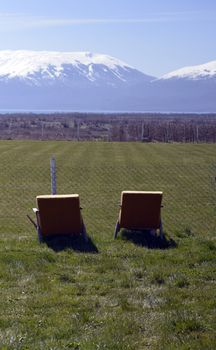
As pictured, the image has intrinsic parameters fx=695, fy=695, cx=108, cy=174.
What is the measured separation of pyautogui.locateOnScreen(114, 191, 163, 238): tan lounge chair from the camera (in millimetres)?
11362

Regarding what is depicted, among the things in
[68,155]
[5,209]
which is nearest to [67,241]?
[5,209]

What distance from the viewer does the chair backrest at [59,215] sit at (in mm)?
10969

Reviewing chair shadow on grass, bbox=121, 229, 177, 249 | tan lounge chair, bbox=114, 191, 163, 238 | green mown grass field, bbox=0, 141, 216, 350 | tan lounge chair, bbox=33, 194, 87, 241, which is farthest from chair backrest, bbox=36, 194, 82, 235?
chair shadow on grass, bbox=121, 229, 177, 249

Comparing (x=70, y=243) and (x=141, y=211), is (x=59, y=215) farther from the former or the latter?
(x=141, y=211)

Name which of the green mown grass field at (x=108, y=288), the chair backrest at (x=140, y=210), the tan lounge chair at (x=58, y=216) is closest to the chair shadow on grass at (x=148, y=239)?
the green mown grass field at (x=108, y=288)

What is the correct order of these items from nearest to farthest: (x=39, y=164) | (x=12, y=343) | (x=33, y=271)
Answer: (x=12, y=343) < (x=33, y=271) < (x=39, y=164)

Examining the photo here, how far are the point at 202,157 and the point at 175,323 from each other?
34.1 m

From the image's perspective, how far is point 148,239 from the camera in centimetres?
1124

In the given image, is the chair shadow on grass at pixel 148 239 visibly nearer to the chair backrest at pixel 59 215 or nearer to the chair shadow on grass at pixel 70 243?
the chair shadow on grass at pixel 70 243

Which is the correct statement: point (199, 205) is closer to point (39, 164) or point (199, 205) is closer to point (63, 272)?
point (63, 272)

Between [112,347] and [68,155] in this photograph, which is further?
[68,155]

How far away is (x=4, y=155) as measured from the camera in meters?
39.7

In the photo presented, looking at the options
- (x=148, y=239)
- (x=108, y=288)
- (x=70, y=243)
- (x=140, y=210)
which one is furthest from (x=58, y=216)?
(x=108, y=288)

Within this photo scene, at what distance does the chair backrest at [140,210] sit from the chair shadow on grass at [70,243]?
30.6 inches
